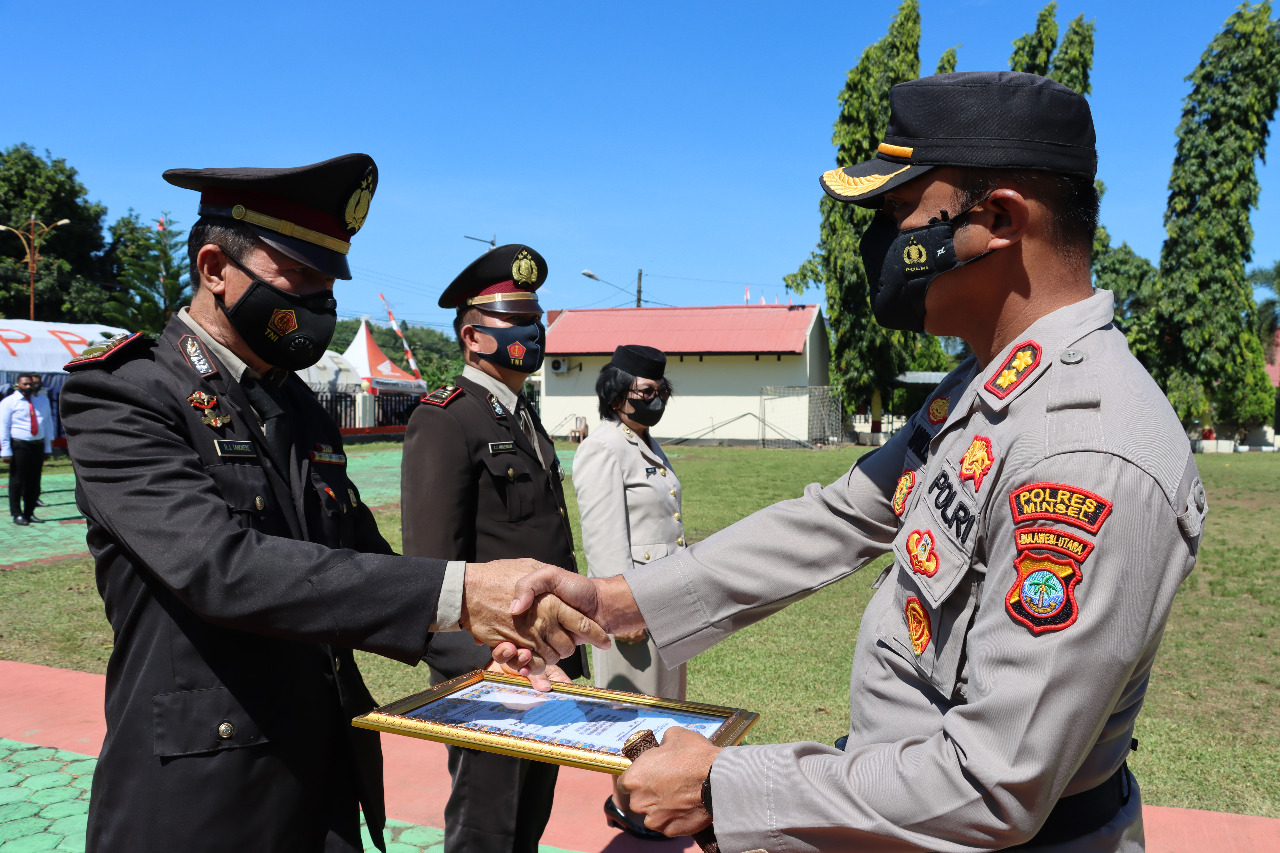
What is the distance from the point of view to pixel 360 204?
243cm

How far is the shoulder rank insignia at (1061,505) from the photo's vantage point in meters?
1.24

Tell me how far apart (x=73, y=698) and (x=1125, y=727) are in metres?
5.55

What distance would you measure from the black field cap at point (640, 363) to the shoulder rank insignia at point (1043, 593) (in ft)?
11.1

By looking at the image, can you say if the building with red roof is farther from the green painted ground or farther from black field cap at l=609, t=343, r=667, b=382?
the green painted ground

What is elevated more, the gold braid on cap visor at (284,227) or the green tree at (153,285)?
the green tree at (153,285)

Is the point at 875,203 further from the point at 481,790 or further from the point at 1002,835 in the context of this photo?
the point at 481,790

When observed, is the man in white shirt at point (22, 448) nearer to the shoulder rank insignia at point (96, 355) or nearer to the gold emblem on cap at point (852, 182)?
the shoulder rank insignia at point (96, 355)

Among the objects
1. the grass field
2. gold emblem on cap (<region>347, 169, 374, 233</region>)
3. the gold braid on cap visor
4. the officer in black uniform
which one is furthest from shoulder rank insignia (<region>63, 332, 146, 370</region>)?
the grass field

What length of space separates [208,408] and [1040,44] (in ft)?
123

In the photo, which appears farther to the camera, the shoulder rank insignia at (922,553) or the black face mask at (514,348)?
the black face mask at (514,348)

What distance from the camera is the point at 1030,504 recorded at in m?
1.31

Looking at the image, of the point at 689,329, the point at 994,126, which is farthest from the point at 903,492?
the point at 689,329

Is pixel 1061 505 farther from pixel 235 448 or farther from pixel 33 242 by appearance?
pixel 33 242

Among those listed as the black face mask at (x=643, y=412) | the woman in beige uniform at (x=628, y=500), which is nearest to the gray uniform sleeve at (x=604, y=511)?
the woman in beige uniform at (x=628, y=500)
